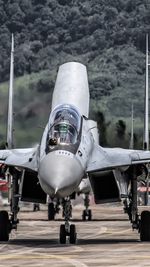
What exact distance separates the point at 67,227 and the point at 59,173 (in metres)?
3.14

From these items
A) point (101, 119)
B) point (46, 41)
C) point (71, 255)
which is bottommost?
point (71, 255)

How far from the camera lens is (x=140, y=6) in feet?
467

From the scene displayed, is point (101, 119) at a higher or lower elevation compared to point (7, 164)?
higher

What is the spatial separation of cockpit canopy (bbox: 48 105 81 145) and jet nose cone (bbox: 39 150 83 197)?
0.67 metres

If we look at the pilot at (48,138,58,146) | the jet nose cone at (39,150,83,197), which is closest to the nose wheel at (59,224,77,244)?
the jet nose cone at (39,150,83,197)

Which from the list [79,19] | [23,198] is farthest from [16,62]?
[23,198]

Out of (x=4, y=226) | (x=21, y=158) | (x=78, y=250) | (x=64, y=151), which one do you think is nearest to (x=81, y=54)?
(x=4, y=226)

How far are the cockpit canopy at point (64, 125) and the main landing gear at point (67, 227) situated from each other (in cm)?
190

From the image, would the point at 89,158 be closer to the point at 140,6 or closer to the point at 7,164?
the point at 7,164

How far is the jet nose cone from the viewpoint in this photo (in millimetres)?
25219

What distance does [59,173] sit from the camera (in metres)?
25.4

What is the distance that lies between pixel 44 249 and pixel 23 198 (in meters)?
3.10

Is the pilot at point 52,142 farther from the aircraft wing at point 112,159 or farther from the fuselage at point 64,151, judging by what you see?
the aircraft wing at point 112,159

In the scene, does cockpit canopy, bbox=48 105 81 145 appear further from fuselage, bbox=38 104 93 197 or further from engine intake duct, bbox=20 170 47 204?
engine intake duct, bbox=20 170 47 204
